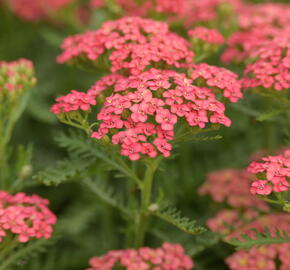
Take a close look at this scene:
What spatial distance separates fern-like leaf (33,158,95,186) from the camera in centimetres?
289

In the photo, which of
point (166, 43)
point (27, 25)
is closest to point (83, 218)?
point (166, 43)

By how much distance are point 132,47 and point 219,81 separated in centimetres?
55

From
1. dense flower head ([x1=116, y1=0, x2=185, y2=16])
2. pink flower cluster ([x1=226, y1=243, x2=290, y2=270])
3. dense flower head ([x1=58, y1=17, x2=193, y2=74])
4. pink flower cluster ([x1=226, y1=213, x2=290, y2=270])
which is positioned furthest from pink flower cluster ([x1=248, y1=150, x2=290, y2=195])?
dense flower head ([x1=116, y1=0, x2=185, y2=16])

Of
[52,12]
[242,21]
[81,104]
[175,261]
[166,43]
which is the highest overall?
[52,12]

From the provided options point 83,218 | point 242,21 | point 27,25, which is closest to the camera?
point 242,21

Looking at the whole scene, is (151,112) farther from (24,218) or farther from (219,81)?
(24,218)

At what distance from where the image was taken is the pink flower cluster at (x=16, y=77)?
3232 millimetres

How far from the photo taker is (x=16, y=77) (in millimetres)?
3260

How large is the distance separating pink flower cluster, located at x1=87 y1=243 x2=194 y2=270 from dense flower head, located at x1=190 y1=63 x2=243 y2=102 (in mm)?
957

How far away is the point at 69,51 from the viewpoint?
3314 mm

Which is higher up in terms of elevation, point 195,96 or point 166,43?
point 166,43

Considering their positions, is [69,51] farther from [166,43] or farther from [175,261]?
[175,261]

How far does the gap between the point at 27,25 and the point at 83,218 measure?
2665 mm

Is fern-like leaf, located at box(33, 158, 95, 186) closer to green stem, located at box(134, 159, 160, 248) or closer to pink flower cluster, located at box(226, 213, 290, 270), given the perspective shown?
green stem, located at box(134, 159, 160, 248)
